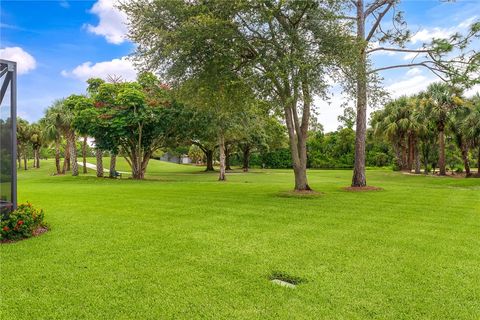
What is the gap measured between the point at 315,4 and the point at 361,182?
373 inches

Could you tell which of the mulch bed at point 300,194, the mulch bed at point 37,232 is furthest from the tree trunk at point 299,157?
the mulch bed at point 37,232

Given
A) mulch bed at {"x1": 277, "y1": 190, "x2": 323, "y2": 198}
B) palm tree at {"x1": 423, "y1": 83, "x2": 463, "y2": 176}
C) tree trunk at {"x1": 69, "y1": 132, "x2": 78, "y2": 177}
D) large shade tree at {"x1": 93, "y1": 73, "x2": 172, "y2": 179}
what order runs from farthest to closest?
1. tree trunk at {"x1": 69, "y1": 132, "x2": 78, "y2": 177}
2. palm tree at {"x1": 423, "y1": 83, "x2": 463, "y2": 176}
3. large shade tree at {"x1": 93, "y1": 73, "x2": 172, "y2": 179}
4. mulch bed at {"x1": 277, "y1": 190, "x2": 323, "y2": 198}

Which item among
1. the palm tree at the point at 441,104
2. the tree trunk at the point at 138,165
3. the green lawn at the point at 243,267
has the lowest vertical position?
the green lawn at the point at 243,267

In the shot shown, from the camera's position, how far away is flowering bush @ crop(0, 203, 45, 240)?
694 centimetres

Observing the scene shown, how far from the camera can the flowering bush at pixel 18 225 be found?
6.94 m

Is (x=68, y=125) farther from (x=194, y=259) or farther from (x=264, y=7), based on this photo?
(x=194, y=259)

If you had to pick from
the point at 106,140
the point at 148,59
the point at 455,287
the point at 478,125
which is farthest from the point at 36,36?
the point at 478,125

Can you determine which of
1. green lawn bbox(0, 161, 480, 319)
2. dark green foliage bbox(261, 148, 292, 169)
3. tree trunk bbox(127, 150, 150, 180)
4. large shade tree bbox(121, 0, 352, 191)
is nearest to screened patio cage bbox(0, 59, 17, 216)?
green lawn bbox(0, 161, 480, 319)

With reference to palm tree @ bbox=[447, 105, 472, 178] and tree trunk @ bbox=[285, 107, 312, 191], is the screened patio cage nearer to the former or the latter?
tree trunk @ bbox=[285, 107, 312, 191]

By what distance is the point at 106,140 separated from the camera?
26.1 m

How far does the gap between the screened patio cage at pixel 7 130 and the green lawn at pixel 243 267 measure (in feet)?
4.30

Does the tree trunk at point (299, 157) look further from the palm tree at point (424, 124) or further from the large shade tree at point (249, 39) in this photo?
the palm tree at point (424, 124)

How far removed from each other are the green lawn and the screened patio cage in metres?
1.31

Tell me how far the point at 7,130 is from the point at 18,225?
1.95 m
